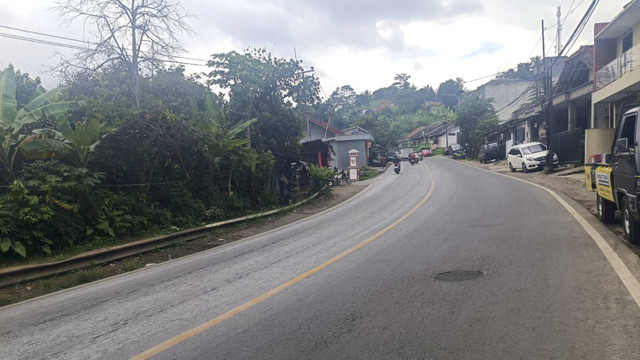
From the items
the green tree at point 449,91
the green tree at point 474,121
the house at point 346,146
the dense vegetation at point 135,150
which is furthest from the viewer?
the green tree at point 449,91

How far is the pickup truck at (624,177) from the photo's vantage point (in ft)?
23.5

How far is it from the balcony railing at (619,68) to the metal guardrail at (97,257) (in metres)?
16.3

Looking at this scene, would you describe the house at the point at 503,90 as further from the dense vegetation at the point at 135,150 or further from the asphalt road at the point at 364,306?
the asphalt road at the point at 364,306

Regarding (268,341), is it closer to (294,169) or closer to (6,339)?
(6,339)

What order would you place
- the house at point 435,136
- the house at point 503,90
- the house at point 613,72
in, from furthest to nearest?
the house at point 435,136 → the house at point 503,90 → the house at point 613,72

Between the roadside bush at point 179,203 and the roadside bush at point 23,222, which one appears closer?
the roadside bush at point 23,222

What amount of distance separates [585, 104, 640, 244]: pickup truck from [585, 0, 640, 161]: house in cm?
721

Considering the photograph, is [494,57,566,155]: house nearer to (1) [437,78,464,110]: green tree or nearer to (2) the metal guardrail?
(2) the metal guardrail

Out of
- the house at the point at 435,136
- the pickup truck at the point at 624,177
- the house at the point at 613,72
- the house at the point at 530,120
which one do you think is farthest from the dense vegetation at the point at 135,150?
the house at the point at 435,136

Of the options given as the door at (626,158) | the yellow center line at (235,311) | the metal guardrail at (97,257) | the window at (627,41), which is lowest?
the metal guardrail at (97,257)

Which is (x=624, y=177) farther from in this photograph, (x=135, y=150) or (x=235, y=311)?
(x=135, y=150)

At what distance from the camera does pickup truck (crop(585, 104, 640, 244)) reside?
715 cm

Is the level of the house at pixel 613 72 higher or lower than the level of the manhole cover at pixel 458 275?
higher

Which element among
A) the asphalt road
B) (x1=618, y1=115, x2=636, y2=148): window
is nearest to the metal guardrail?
the asphalt road
